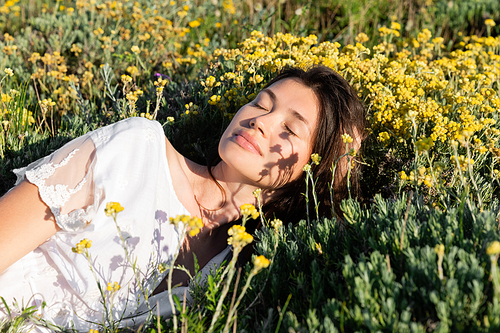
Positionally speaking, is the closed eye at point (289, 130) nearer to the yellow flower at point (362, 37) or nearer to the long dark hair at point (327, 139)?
the long dark hair at point (327, 139)

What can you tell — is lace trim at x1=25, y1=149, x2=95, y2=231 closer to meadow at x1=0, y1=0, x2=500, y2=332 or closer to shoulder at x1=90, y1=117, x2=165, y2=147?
shoulder at x1=90, y1=117, x2=165, y2=147

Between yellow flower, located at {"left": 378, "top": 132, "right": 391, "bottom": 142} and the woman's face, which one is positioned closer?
the woman's face

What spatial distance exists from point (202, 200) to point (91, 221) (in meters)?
0.73

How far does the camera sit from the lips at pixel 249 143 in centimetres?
219

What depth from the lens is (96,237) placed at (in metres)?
2.03

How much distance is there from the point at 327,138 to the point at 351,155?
389mm

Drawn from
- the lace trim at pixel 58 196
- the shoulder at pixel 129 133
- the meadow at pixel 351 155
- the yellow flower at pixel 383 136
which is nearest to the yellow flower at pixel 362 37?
the meadow at pixel 351 155

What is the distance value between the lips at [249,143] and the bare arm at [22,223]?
995 mm

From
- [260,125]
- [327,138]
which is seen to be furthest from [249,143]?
[327,138]

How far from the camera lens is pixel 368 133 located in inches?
112

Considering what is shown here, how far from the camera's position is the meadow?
141cm

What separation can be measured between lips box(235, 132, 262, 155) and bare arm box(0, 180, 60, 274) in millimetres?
995

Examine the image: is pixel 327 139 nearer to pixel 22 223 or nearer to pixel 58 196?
pixel 58 196

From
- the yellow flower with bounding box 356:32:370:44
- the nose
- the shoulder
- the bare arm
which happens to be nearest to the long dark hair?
the nose
